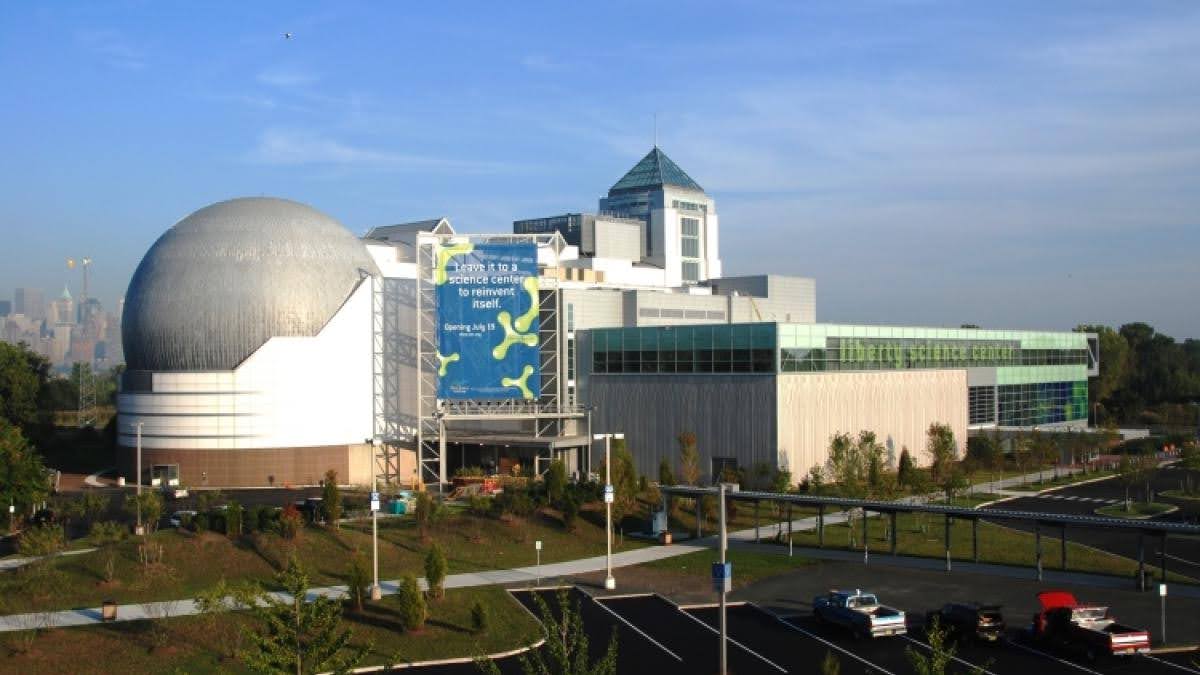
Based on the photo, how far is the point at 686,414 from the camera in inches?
2675

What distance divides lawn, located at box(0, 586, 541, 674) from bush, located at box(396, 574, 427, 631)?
0.29m

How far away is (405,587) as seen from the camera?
33.3 metres

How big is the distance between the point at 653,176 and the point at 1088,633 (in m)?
91.1

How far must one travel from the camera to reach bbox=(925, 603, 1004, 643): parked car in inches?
1206

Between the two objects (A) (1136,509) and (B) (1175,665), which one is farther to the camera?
(A) (1136,509)

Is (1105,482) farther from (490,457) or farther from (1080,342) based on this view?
(490,457)

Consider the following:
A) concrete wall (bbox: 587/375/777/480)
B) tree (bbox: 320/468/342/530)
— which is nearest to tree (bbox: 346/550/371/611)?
tree (bbox: 320/468/342/530)

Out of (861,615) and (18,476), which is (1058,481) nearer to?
(861,615)

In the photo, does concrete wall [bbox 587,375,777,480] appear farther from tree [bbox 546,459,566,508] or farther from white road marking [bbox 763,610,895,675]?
white road marking [bbox 763,610,895,675]

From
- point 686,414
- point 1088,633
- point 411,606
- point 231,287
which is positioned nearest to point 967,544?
point 1088,633

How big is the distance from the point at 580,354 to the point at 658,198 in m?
42.6

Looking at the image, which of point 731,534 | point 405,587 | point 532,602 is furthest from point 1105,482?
point 405,587

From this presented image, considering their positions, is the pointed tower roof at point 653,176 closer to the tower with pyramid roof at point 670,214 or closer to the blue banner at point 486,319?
the tower with pyramid roof at point 670,214

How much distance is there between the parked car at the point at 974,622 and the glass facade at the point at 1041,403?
60938 millimetres
